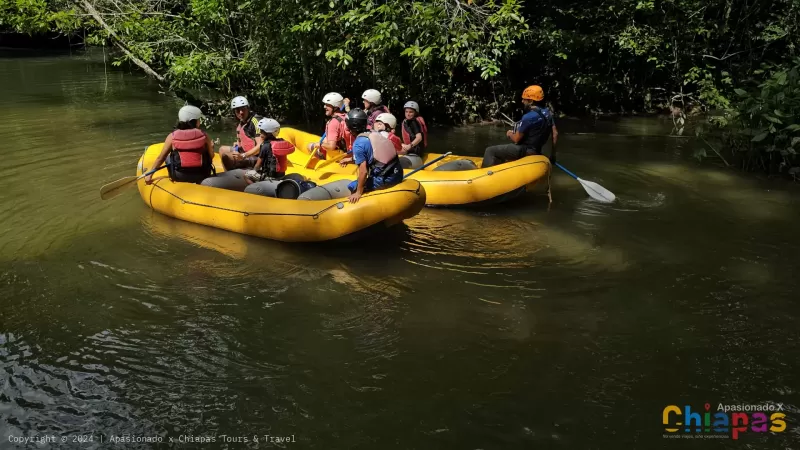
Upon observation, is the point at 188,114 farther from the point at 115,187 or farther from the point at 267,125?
the point at 115,187

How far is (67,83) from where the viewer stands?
18.2 metres

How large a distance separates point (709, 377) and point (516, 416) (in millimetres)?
1311

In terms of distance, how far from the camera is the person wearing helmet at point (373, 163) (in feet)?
20.0

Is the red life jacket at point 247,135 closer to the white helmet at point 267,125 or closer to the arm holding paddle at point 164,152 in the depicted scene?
the white helmet at point 267,125

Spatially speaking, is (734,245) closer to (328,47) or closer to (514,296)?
(514,296)

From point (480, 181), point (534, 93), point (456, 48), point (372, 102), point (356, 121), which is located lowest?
point (480, 181)

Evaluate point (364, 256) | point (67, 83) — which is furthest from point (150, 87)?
point (364, 256)

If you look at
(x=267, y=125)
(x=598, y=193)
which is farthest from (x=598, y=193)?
(x=267, y=125)

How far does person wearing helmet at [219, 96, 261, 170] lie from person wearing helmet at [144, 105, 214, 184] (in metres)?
0.22

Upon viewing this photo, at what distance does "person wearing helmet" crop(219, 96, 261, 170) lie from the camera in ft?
24.2

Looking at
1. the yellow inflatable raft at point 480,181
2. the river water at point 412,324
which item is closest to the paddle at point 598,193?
the river water at point 412,324

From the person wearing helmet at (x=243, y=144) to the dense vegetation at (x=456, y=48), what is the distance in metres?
2.72

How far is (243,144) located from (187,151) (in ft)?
2.43

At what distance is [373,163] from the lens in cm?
625
